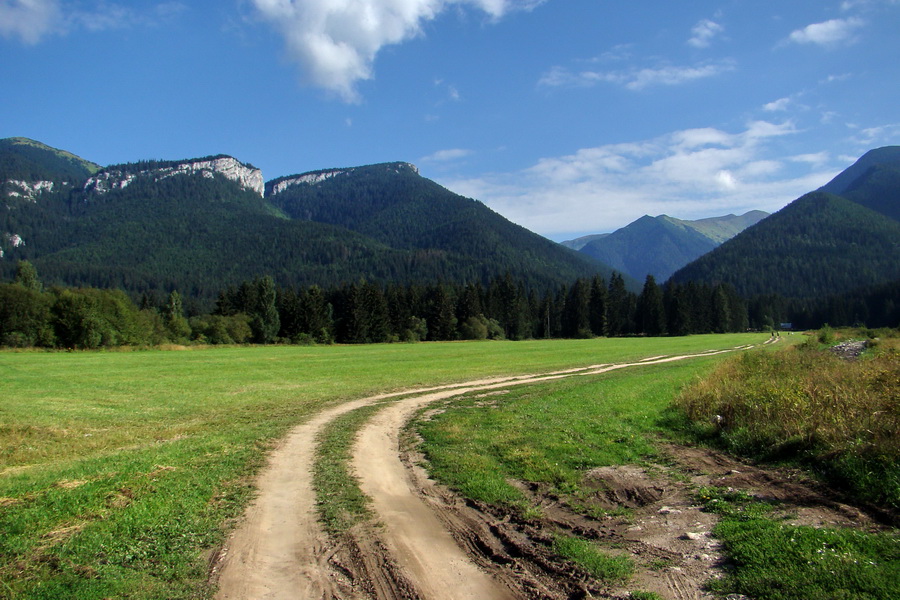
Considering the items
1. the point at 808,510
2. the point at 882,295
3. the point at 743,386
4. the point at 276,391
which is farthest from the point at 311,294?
the point at 882,295

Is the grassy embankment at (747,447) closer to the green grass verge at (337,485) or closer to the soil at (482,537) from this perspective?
the soil at (482,537)

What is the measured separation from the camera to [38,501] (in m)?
8.67

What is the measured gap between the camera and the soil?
5.82 m

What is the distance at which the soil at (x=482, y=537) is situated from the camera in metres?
5.82

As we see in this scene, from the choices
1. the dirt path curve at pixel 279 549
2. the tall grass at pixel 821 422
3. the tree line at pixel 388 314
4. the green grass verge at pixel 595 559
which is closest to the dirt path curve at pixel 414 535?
the dirt path curve at pixel 279 549

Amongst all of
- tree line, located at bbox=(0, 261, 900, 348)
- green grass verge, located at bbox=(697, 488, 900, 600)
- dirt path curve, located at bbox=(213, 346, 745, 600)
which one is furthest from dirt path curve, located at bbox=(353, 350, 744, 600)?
tree line, located at bbox=(0, 261, 900, 348)

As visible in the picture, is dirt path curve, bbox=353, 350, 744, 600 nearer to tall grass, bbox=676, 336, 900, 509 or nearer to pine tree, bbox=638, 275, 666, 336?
tall grass, bbox=676, 336, 900, 509

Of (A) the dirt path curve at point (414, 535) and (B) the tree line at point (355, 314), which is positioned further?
(B) the tree line at point (355, 314)

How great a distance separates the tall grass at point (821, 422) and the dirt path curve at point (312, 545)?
700 centimetres

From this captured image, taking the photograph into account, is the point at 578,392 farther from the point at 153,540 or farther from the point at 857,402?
the point at 153,540

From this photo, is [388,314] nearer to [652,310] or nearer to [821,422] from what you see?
[652,310]

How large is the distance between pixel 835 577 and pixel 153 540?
28.5ft

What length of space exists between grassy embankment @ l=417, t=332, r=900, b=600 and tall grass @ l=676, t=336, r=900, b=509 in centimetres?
3

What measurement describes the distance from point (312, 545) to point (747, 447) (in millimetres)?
10684
